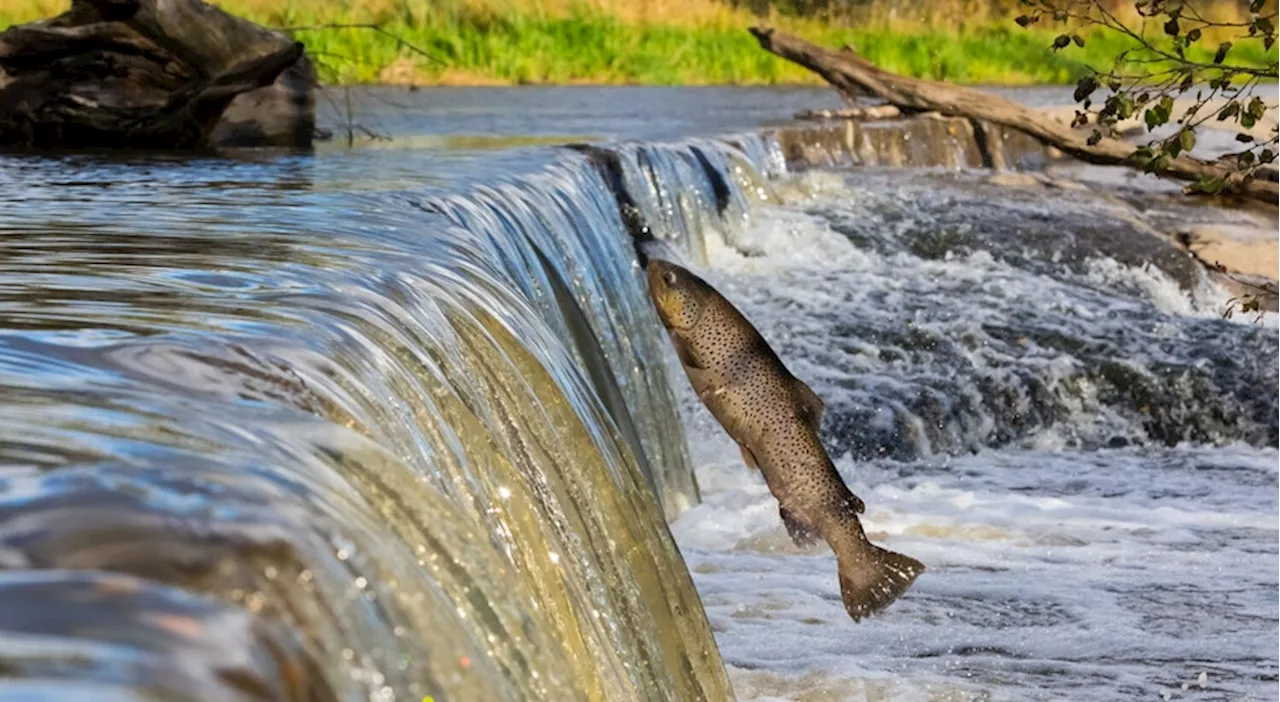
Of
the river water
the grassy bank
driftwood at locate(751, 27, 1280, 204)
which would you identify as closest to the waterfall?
the river water

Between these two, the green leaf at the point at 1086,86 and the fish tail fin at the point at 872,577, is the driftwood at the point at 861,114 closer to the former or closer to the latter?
the green leaf at the point at 1086,86

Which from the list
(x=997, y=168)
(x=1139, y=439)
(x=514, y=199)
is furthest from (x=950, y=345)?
(x=997, y=168)

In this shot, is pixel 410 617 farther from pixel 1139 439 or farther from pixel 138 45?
pixel 138 45

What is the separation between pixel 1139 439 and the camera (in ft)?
23.7

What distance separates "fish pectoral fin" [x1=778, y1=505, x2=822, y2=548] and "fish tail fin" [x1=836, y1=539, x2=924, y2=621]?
0.22 ft

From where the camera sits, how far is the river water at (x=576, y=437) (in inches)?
61.7

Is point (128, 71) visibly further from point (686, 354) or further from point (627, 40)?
point (627, 40)

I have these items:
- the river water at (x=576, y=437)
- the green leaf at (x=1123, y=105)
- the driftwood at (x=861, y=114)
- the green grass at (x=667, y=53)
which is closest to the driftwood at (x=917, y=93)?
the driftwood at (x=861, y=114)

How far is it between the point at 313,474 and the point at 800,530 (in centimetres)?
200

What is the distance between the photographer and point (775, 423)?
12.1ft

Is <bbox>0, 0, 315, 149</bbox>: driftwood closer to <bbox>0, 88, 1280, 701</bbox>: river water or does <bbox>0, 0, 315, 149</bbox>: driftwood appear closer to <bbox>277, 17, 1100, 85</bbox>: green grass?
<bbox>0, 88, 1280, 701</bbox>: river water

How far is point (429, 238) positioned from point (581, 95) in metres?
14.4

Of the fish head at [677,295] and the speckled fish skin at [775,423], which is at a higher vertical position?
the fish head at [677,295]

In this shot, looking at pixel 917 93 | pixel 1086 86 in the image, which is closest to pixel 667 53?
pixel 917 93
